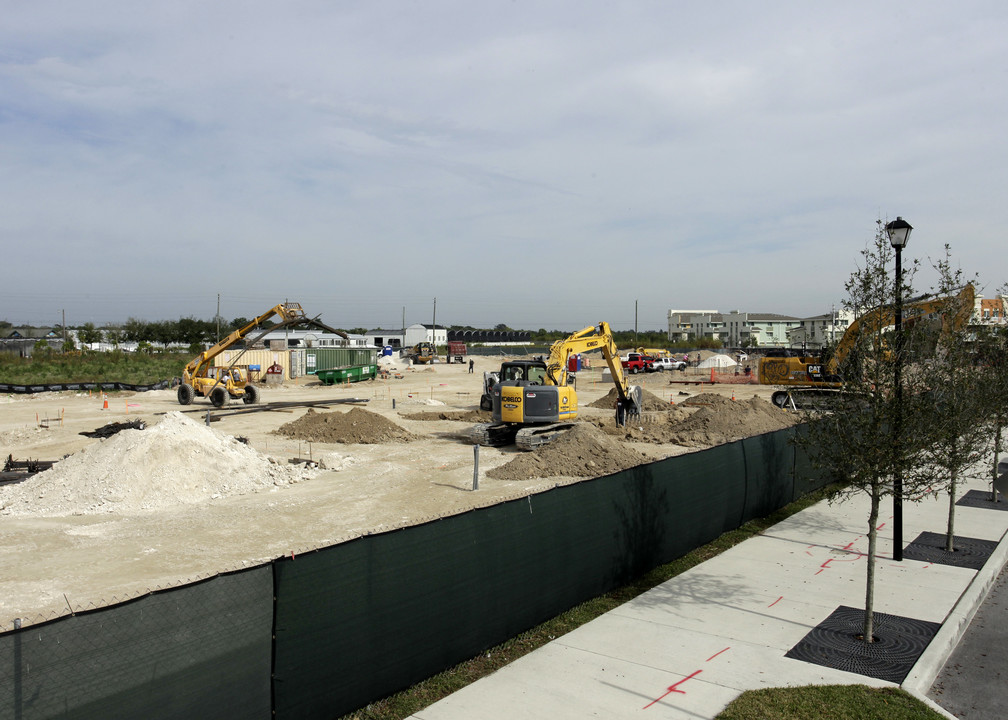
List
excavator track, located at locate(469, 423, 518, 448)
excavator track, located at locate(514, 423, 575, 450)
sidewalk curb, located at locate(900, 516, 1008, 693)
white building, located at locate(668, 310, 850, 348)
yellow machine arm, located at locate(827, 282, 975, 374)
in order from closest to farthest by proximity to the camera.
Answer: sidewalk curb, located at locate(900, 516, 1008, 693)
yellow machine arm, located at locate(827, 282, 975, 374)
excavator track, located at locate(514, 423, 575, 450)
excavator track, located at locate(469, 423, 518, 448)
white building, located at locate(668, 310, 850, 348)

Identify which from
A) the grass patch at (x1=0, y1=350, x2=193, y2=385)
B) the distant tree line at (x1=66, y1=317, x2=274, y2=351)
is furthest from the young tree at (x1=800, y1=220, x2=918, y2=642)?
the distant tree line at (x1=66, y1=317, x2=274, y2=351)

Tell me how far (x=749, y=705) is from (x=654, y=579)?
3.96m

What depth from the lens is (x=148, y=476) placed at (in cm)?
1620

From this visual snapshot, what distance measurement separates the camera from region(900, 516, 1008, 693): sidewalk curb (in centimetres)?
755

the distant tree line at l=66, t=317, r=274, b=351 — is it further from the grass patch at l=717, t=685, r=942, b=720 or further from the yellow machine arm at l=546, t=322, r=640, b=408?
the grass patch at l=717, t=685, r=942, b=720

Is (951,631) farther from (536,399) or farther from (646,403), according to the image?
(646,403)

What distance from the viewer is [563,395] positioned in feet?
73.9

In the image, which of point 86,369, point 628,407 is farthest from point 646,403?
point 86,369

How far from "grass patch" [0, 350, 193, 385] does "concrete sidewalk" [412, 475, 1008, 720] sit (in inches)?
1870

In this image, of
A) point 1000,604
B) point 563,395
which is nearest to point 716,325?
point 563,395

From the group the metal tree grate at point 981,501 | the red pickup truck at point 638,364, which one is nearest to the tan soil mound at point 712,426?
the metal tree grate at point 981,501

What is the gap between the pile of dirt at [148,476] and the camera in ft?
50.3

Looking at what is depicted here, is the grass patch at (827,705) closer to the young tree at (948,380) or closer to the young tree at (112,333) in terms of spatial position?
the young tree at (948,380)

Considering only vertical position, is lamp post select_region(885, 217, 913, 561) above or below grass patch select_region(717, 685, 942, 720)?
above
